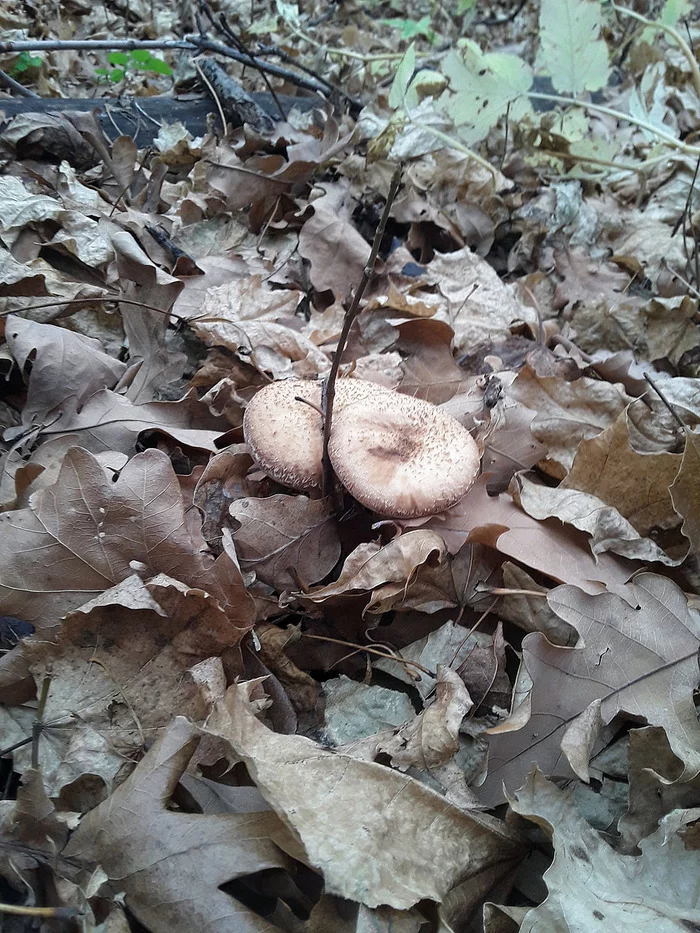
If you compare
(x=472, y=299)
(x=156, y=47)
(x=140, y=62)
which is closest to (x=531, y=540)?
(x=472, y=299)

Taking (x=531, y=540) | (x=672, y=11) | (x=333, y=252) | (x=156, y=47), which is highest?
(x=672, y=11)

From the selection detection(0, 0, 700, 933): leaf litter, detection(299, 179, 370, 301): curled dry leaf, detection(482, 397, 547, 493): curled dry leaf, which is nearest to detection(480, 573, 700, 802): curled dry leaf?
detection(0, 0, 700, 933): leaf litter

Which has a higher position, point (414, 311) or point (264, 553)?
point (414, 311)

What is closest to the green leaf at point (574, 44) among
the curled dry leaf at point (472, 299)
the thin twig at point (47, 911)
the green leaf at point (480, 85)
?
the green leaf at point (480, 85)

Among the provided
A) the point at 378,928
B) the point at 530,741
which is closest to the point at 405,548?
the point at 530,741

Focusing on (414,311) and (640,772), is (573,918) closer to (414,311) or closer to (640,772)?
(640,772)

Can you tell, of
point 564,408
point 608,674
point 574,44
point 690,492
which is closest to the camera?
point 608,674

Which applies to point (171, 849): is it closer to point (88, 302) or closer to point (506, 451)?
point (506, 451)
